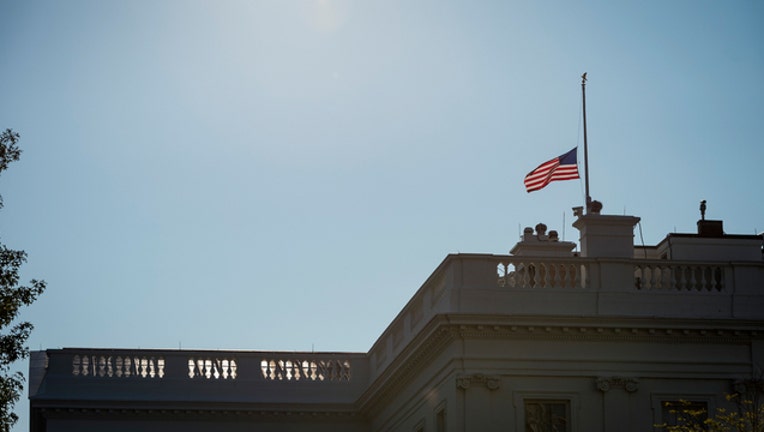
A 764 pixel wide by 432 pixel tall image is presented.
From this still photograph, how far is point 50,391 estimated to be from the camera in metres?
50.6

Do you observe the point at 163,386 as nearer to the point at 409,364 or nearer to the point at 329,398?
the point at 329,398

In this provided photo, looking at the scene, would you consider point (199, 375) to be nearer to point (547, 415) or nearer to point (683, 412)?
point (547, 415)

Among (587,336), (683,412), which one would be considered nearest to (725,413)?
(683,412)

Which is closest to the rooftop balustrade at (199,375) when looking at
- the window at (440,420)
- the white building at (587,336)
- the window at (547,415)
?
the white building at (587,336)

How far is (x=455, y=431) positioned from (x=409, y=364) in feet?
16.4

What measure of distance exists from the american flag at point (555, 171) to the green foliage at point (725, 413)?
6988 mm

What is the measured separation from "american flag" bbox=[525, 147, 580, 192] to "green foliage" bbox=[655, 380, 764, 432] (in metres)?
6.99

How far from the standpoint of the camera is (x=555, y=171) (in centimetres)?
4131

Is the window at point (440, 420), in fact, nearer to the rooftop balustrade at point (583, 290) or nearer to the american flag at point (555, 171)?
the rooftop balustrade at point (583, 290)

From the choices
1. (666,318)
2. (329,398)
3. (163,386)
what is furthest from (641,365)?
(163,386)

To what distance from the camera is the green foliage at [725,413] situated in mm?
35281

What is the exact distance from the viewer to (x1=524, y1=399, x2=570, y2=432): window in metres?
36.9

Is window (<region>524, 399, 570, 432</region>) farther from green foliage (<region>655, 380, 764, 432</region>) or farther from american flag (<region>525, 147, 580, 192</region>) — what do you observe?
american flag (<region>525, 147, 580, 192</region>)

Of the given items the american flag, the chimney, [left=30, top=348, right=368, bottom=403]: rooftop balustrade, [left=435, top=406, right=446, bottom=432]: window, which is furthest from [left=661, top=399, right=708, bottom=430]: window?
[left=30, top=348, right=368, bottom=403]: rooftop balustrade
